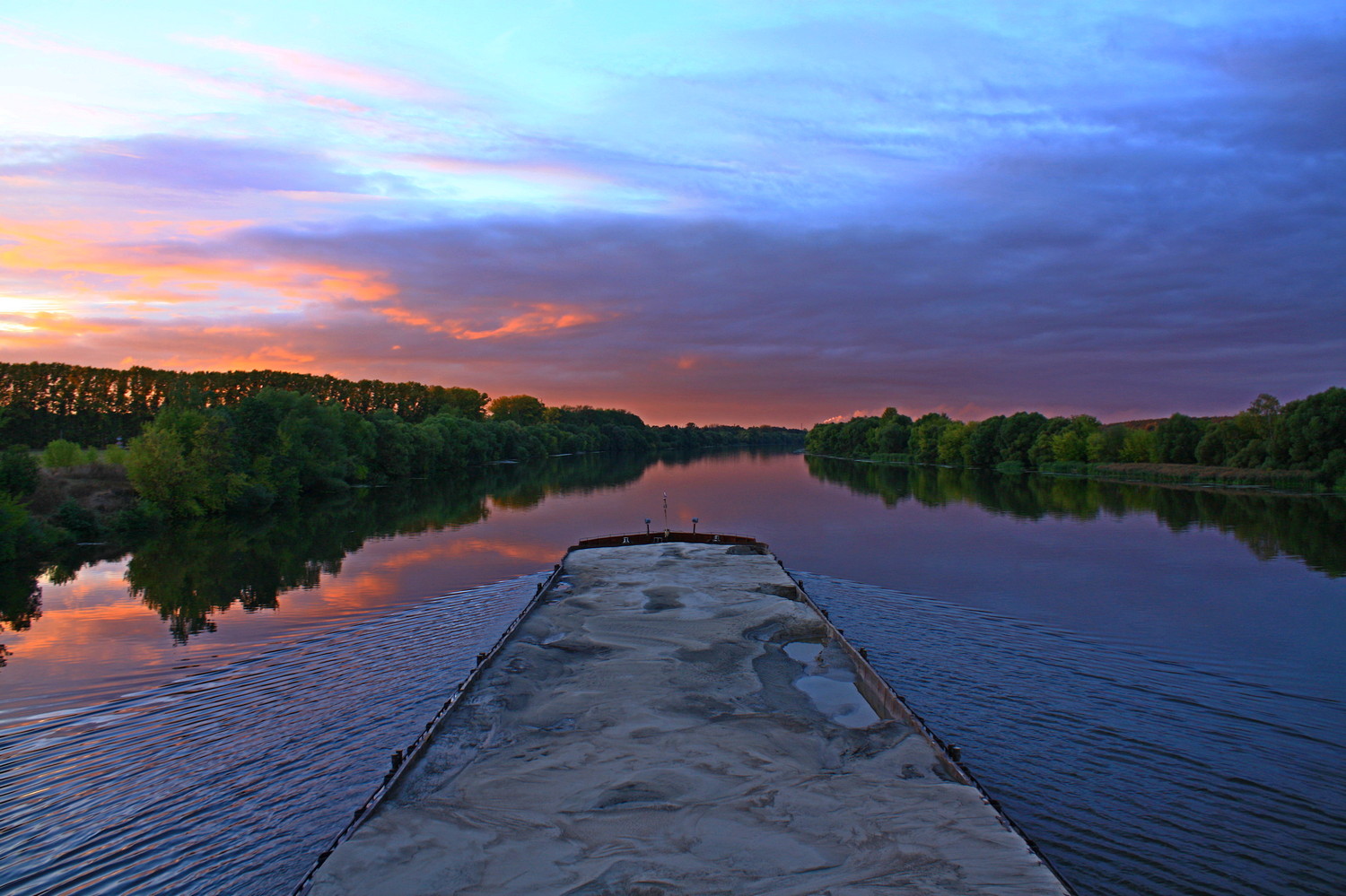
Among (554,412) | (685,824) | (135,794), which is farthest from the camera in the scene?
(554,412)

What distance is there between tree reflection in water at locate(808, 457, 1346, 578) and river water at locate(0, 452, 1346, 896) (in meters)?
0.67

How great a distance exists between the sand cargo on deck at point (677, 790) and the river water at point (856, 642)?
151cm

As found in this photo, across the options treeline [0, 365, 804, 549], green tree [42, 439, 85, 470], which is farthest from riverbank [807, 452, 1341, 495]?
green tree [42, 439, 85, 470]

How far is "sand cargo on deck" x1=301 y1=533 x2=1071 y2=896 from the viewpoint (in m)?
6.57

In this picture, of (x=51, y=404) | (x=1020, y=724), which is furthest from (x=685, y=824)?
(x=51, y=404)

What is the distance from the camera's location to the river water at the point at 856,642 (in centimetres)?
870

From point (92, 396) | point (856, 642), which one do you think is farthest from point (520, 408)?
point (856, 642)

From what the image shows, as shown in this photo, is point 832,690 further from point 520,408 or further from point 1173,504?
point 520,408

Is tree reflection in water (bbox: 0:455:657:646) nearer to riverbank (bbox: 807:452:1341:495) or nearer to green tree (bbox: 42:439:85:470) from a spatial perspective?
green tree (bbox: 42:439:85:470)

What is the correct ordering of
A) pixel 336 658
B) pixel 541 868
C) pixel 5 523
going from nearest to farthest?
pixel 541 868, pixel 336 658, pixel 5 523

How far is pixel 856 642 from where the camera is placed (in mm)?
16906

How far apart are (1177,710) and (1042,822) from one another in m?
5.57

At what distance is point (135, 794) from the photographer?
385 inches

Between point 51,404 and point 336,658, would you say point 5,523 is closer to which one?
point 336,658
